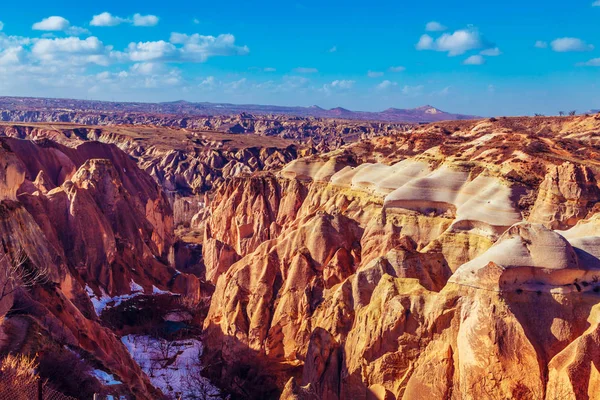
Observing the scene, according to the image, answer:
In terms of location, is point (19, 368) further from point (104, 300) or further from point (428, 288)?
point (104, 300)

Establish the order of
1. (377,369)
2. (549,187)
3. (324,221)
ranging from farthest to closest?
(324,221)
(549,187)
(377,369)

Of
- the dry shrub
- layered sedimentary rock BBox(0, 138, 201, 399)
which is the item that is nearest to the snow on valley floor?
layered sedimentary rock BBox(0, 138, 201, 399)

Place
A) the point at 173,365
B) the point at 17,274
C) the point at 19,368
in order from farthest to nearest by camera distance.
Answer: the point at 173,365 → the point at 17,274 → the point at 19,368

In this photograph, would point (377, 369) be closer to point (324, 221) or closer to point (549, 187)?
point (324, 221)

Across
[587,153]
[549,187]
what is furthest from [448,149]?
[549,187]

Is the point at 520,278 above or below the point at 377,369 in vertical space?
above

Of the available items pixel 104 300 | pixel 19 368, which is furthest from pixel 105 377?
pixel 104 300

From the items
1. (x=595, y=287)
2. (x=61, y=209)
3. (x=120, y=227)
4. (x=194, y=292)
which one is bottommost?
(x=194, y=292)
